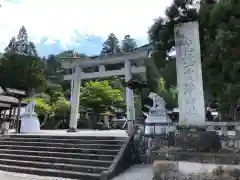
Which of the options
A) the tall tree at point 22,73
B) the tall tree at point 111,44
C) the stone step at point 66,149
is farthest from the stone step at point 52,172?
the tall tree at point 111,44

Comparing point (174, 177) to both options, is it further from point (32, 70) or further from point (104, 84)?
point (32, 70)

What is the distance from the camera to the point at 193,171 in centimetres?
535

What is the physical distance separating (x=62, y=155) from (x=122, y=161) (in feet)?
8.18

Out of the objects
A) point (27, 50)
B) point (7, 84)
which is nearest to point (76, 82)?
point (7, 84)

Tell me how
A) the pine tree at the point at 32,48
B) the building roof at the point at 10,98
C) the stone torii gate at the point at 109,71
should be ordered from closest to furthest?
the stone torii gate at the point at 109,71, the building roof at the point at 10,98, the pine tree at the point at 32,48

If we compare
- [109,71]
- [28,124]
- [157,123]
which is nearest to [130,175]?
[157,123]

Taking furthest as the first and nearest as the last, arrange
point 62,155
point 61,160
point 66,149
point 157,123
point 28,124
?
point 28,124 < point 157,123 < point 66,149 < point 62,155 < point 61,160

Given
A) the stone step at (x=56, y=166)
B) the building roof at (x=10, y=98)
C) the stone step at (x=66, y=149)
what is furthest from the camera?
the building roof at (x=10, y=98)

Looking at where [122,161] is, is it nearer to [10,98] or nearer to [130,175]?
[130,175]

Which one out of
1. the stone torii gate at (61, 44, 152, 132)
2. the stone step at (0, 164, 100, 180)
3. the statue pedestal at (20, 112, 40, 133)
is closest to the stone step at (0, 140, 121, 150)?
the stone step at (0, 164, 100, 180)

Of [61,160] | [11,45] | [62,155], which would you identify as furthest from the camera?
[11,45]

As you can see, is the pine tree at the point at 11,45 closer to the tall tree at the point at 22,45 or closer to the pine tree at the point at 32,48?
the tall tree at the point at 22,45

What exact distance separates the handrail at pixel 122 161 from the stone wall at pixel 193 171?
5.96ft

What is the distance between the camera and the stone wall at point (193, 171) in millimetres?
5012
